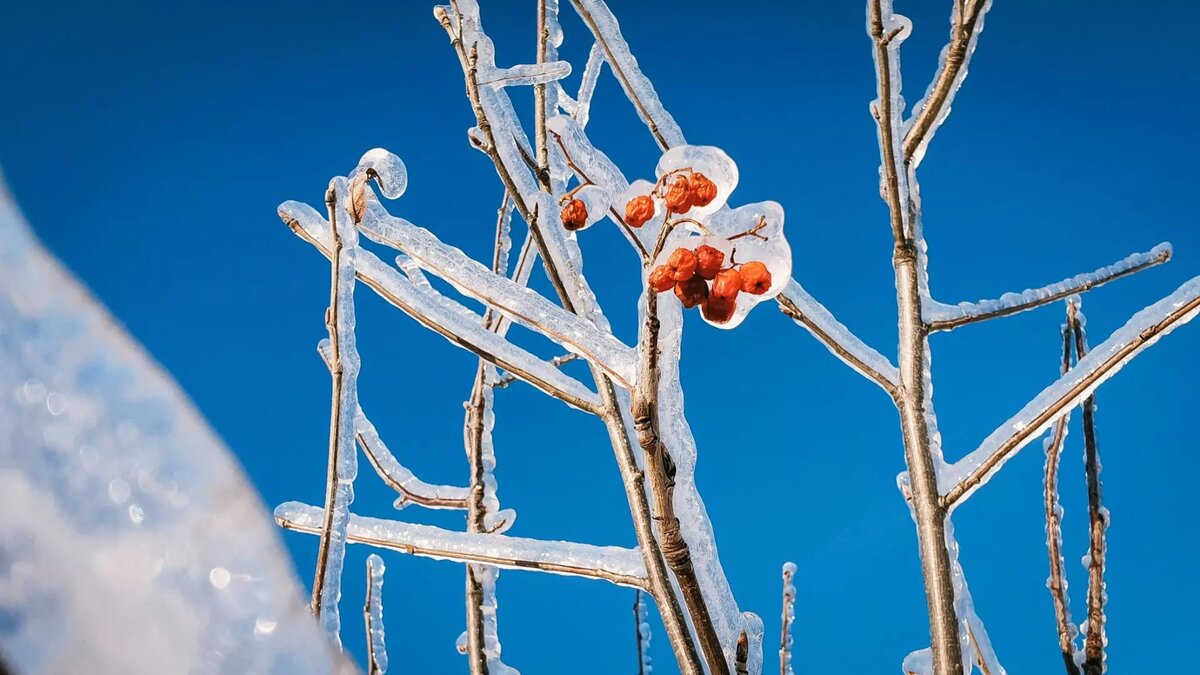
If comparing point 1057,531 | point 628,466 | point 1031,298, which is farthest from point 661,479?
point 1057,531

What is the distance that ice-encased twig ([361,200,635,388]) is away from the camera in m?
0.46

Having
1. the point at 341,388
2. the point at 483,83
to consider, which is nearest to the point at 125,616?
the point at 341,388

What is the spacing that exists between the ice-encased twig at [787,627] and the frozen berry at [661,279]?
0.43m

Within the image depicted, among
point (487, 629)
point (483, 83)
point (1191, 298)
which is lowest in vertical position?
point (487, 629)

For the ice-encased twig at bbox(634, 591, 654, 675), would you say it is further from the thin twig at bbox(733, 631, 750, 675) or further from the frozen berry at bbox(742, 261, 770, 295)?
the frozen berry at bbox(742, 261, 770, 295)

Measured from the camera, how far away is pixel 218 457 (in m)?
0.21

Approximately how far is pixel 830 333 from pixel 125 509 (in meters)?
0.47

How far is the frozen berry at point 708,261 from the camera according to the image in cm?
49

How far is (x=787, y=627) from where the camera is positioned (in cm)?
77

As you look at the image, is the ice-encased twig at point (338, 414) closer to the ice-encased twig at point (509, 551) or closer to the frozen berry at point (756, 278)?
the ice-encased twig at point (509, 551)

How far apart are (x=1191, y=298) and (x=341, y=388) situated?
0.48 meters

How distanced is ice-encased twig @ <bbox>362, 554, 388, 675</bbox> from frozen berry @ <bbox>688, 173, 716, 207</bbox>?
513mm

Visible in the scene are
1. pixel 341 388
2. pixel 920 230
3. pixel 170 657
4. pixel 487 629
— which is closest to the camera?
pixel 170 657

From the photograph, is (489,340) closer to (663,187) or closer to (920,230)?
(663,187)
